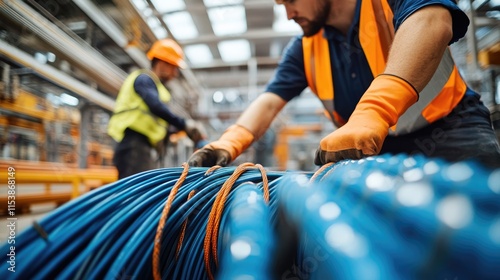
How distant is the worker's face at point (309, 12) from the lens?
115cm

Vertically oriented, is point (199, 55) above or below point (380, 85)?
above

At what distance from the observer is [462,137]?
3.36ft

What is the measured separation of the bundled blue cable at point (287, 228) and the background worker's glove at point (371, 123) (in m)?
0.13

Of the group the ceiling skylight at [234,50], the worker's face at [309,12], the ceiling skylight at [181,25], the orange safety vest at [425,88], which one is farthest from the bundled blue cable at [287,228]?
the ceiling skylight at [234,50]

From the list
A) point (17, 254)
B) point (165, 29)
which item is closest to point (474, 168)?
point (17, 254)

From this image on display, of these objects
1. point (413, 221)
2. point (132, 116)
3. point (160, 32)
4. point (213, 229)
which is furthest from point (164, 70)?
point (413, 221)

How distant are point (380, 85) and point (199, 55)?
5650 mm

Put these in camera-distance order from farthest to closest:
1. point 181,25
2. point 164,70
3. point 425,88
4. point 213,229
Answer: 1. point 181,25
2. point 164,70
3. point 425,88
4. point 213,229

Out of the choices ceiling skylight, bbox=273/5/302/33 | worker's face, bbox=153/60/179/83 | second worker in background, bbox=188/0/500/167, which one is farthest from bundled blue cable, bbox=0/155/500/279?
ceiling skylight, bbox=273/5/302/33

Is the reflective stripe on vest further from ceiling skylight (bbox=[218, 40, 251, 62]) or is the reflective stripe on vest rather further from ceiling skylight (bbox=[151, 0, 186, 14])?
ceiling skylight (bbox=[218, 40, 251, 62])

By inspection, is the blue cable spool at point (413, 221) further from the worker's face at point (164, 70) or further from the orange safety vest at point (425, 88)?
the worker's face at point (164, 70)

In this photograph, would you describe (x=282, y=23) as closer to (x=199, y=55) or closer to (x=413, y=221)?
(x=199, y=55)

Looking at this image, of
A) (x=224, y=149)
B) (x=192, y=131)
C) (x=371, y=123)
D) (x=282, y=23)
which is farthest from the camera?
(x=282, y=23)

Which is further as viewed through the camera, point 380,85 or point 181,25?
point 181,25
